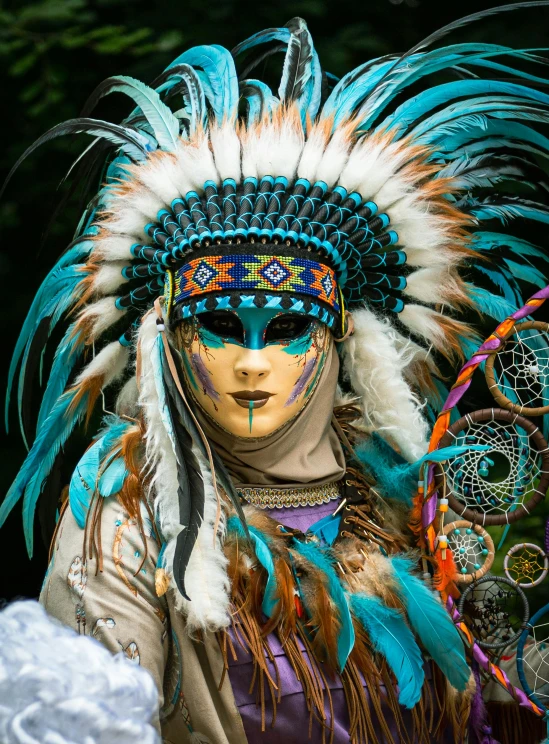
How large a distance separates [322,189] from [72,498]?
34.0 inches

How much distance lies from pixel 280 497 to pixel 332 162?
0.76 meters

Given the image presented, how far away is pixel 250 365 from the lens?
86.2 inches

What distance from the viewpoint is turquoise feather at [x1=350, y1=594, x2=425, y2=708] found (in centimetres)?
214

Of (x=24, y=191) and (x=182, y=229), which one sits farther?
(x=24, y=191)

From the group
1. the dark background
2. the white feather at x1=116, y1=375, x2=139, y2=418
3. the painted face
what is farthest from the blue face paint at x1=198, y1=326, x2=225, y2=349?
the dark background

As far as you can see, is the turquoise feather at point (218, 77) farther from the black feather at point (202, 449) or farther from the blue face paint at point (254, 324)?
the black feather at point (202, 449)

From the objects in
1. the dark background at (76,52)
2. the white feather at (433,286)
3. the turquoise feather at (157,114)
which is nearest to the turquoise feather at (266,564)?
the white feather at (433,286)

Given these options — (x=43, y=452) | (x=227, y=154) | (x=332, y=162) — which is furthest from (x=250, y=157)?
(x=43, y=452)

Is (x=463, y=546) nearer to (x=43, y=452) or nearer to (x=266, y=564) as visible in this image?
(x=266, y=564)

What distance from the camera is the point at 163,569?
209cm

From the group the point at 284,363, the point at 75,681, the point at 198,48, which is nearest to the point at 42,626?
the point at 75,681

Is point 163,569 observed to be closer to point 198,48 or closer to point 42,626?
point 42,626

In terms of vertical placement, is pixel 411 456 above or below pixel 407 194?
below

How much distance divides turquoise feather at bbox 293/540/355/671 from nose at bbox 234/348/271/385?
37 cm
